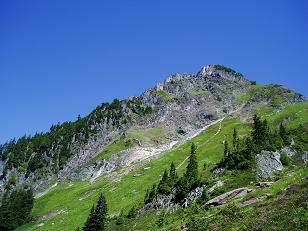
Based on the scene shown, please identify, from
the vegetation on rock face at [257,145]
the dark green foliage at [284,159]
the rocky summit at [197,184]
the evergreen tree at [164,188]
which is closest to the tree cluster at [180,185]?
the evergreen tree at [164,188]

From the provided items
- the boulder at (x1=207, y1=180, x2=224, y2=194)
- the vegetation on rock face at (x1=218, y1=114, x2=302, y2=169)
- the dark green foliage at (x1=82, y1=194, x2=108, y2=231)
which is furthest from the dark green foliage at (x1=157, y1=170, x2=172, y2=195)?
the boulder at (x1=207, y1=180, x2=224, y2=194)

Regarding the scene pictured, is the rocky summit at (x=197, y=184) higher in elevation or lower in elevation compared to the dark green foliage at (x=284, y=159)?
higher

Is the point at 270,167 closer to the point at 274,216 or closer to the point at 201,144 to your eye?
the point at 274,216

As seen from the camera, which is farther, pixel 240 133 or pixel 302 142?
pixel 240 133

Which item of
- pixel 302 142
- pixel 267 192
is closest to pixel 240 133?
pixel 302 142

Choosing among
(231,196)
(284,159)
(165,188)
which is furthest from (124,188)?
(231,196)

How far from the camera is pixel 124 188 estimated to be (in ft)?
438

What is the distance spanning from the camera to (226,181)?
68188 millimetres

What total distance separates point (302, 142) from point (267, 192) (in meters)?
48.2

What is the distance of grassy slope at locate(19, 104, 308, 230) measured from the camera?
11488cm

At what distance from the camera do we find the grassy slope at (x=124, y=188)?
115 m

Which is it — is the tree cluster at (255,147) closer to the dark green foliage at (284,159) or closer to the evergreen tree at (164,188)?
the dark green foliage at (284,159)

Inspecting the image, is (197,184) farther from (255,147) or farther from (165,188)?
(165,188)

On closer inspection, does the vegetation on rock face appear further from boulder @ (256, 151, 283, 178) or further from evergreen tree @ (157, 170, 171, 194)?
evergreen tree @ (157, 170, 171, 194)
